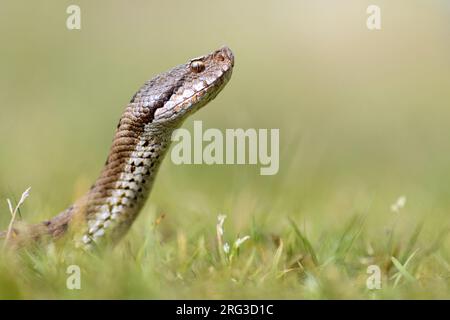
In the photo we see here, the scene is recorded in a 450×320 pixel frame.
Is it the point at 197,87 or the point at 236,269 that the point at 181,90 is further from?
the point at 236,269

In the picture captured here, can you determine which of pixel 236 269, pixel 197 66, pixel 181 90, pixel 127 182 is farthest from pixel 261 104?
pixel 236 269

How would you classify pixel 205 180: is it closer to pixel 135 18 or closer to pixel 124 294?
pixel 124 294

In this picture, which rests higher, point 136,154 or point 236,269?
point 136,154

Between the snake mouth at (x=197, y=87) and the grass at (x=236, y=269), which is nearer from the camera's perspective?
the grass at (x=236, y=269)


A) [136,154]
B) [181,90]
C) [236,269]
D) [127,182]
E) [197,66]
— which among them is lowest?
[236,269]

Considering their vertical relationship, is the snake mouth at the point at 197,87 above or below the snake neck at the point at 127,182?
above

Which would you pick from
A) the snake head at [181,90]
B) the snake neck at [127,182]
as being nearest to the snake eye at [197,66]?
the snake head at [181,90]

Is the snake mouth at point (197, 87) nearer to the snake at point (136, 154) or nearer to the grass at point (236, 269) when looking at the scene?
the snake at point (136, 154)
